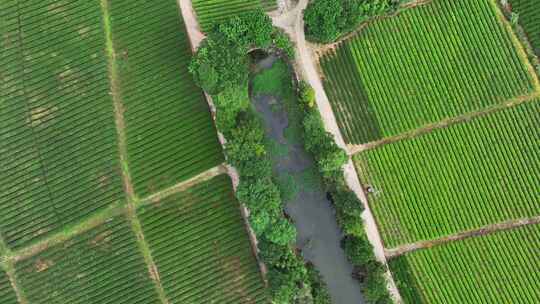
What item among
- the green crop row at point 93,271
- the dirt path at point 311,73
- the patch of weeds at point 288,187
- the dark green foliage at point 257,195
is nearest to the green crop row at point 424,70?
the dirt path at point 311,73

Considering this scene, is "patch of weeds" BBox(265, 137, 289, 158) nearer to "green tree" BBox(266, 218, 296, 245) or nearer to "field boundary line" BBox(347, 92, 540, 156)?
"field boundary line" BBox(347, 92, 540, 156)

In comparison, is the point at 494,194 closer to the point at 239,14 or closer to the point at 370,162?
the point at 370,162

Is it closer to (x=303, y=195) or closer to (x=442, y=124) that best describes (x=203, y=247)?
(x=303, y=195)

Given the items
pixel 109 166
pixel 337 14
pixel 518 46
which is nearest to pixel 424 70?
pixel 518 46

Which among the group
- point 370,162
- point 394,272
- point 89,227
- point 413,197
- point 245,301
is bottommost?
point 394,272

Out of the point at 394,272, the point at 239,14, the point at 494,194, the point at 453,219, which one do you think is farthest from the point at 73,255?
the point at 494,194

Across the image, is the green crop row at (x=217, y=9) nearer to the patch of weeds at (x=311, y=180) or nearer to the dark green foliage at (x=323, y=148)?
the dark green foliage at (x=323, y=148)
